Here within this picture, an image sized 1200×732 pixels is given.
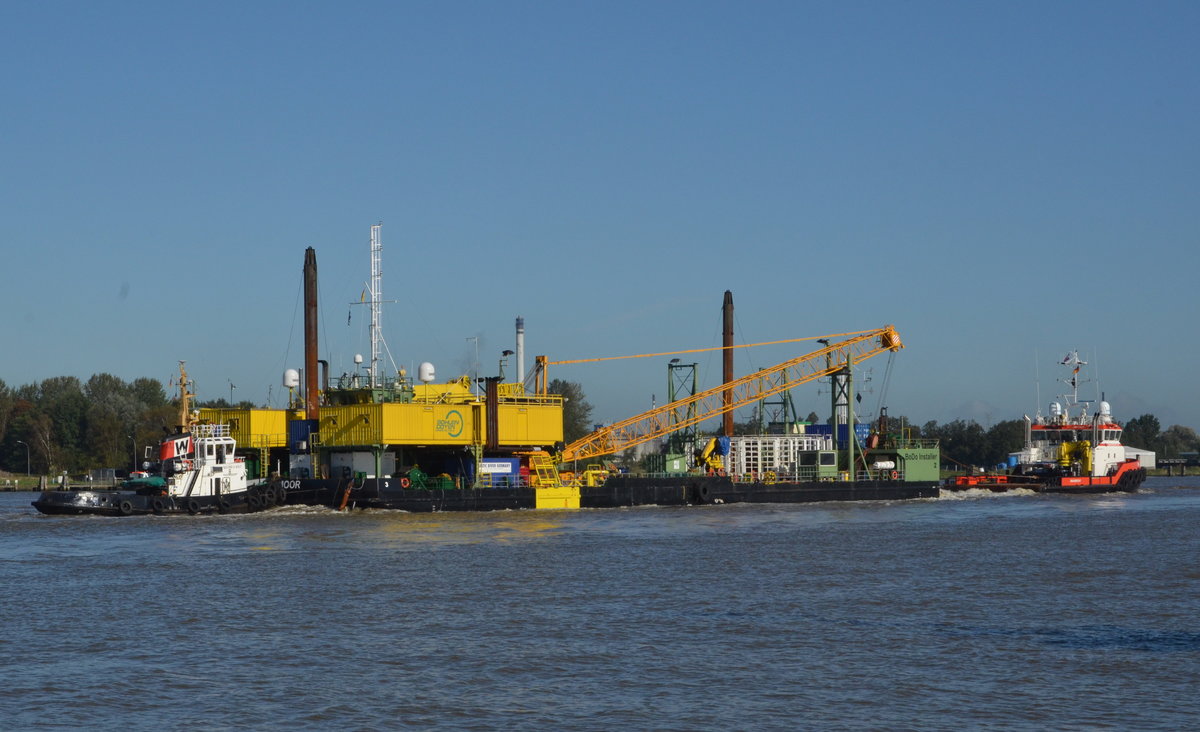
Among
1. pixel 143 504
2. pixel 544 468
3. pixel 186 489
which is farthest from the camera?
pixel 544 468

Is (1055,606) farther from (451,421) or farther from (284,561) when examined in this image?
(451,421)

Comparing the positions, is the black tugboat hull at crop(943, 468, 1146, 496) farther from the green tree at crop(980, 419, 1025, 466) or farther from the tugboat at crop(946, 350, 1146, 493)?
the green tree at crop(980, 419, 1025, 466)

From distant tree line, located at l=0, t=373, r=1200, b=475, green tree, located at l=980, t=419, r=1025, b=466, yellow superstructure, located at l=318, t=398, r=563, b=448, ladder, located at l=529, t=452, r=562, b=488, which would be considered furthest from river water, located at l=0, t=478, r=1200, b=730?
green tree, located at l=980, t=419, r=1025, b=466

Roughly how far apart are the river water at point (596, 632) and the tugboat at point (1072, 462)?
4317 centimetres

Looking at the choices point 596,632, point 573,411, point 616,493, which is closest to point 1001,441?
point 573,411

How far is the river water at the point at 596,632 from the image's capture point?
1972cm

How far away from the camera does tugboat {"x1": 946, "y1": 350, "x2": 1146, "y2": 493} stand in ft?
301

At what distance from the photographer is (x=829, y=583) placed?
34.6 m

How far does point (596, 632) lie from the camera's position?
26438mm

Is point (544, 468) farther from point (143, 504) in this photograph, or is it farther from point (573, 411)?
point (573, 411)

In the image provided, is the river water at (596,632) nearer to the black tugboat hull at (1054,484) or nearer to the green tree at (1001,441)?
the black tugboat hull at (1054,484)

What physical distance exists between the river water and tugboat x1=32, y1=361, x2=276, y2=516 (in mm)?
10740

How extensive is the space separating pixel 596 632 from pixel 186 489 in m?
39.9

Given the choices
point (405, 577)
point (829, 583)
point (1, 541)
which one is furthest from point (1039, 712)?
point (1, 541)
